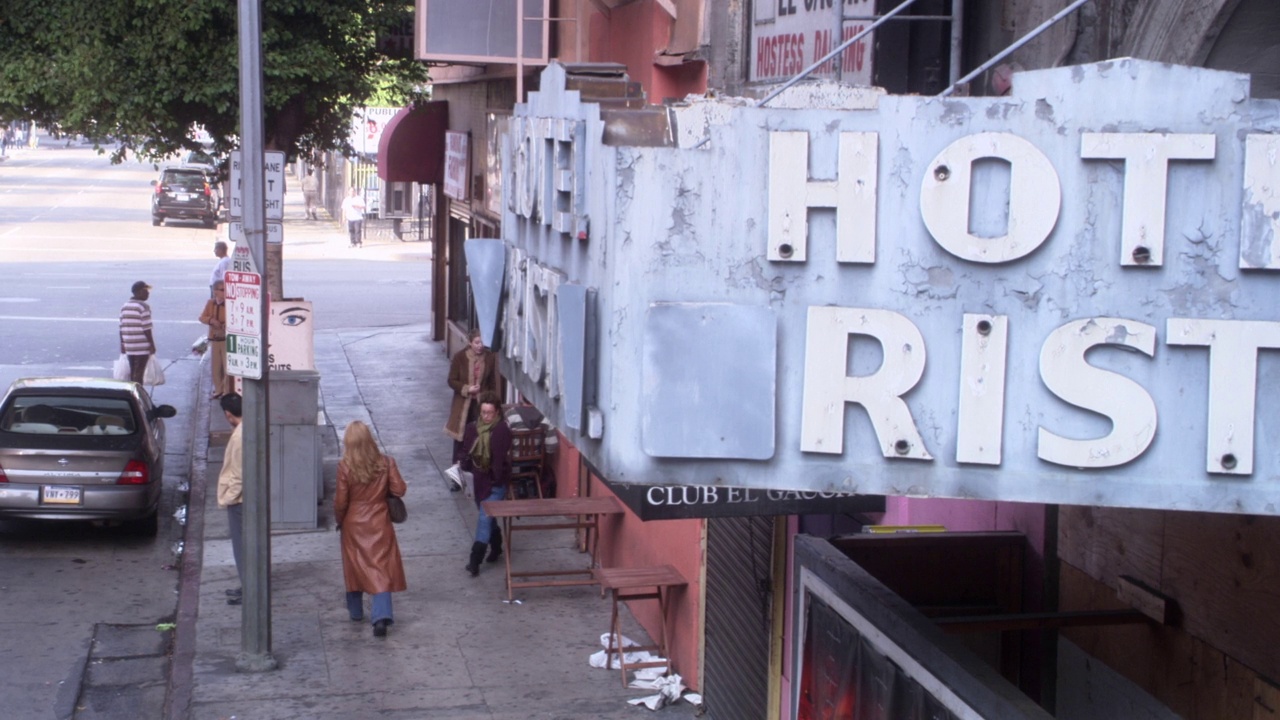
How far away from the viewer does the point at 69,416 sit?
13.0 m

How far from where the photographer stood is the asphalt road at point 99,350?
32.2 feet

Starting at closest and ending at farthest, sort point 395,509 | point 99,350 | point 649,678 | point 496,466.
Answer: point 649,678 → point 395,509 → point 496,466 → point 99,350

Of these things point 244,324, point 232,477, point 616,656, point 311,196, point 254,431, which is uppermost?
point 311,196

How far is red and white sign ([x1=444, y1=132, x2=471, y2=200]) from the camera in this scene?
18.7 m

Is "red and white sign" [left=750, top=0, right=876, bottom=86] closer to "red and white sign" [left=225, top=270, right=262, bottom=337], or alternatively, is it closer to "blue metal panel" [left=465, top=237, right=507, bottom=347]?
"blue metal panel" [left=465, top=237, right=507, bottom=347]

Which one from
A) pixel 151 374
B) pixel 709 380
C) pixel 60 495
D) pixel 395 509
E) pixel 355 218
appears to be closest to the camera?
pixel 709 380

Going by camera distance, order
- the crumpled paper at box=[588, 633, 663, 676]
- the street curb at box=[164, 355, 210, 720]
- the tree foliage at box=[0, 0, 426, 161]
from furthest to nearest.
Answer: the tree foliage at box=[0, 0, 426, 161] < the crumpled paper at box=[588, 633, 663, 676] < the street curb at box=[164, 355, 210, 720]

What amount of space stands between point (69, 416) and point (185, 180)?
34.3 meters

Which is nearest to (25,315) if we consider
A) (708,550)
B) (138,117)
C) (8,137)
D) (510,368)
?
(138,117)

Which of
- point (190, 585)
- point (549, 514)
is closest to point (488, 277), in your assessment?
point (549, 514)

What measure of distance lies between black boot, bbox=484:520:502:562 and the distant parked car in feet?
10.7

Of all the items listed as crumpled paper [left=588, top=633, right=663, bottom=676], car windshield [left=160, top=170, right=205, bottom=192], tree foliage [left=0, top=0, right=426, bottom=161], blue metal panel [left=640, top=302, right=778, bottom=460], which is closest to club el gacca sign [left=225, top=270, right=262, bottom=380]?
crumpled paper [left=588, top=633, right=663, bottom=676]

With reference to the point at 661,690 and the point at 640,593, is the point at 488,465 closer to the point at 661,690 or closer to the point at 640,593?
the point at 640,593

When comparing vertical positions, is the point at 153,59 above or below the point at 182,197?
above
